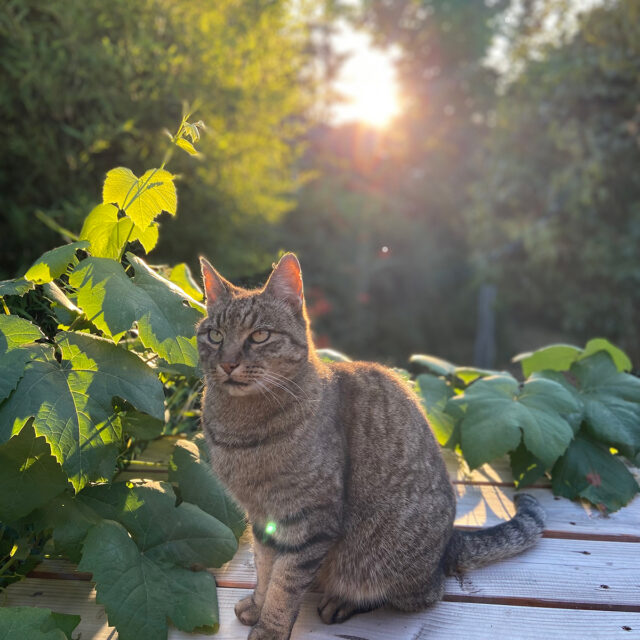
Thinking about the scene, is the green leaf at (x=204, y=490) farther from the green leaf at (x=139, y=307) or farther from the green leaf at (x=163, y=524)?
the green leaf at (x=139, y=307)

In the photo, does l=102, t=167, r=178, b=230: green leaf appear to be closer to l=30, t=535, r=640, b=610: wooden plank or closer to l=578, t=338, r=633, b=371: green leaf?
l=30, t=535, r=640, b=610: wooden plank

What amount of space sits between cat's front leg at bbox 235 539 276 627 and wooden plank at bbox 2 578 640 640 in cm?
3

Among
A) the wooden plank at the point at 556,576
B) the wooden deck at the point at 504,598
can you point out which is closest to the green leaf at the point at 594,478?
the wooden deck at the point at 504,598

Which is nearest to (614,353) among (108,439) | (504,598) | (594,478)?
(594,478)

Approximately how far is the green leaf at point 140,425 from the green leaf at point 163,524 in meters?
0.22

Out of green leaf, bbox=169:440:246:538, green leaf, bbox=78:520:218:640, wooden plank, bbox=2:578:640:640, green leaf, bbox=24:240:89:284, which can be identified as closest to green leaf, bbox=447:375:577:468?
wooden plank, bbox=2:578:640:640

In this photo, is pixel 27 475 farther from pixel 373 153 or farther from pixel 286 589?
pixel 373 153

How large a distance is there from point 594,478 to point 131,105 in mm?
4108

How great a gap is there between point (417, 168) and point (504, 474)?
1331 centimetres

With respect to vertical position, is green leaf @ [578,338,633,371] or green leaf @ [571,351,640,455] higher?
green leaf @ [578,338,633,371]

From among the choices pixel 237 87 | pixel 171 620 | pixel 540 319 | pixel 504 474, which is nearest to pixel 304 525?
pixel 171 620

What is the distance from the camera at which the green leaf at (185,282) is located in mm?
2369

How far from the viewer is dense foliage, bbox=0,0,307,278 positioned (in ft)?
14.8

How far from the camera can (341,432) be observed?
177cm
